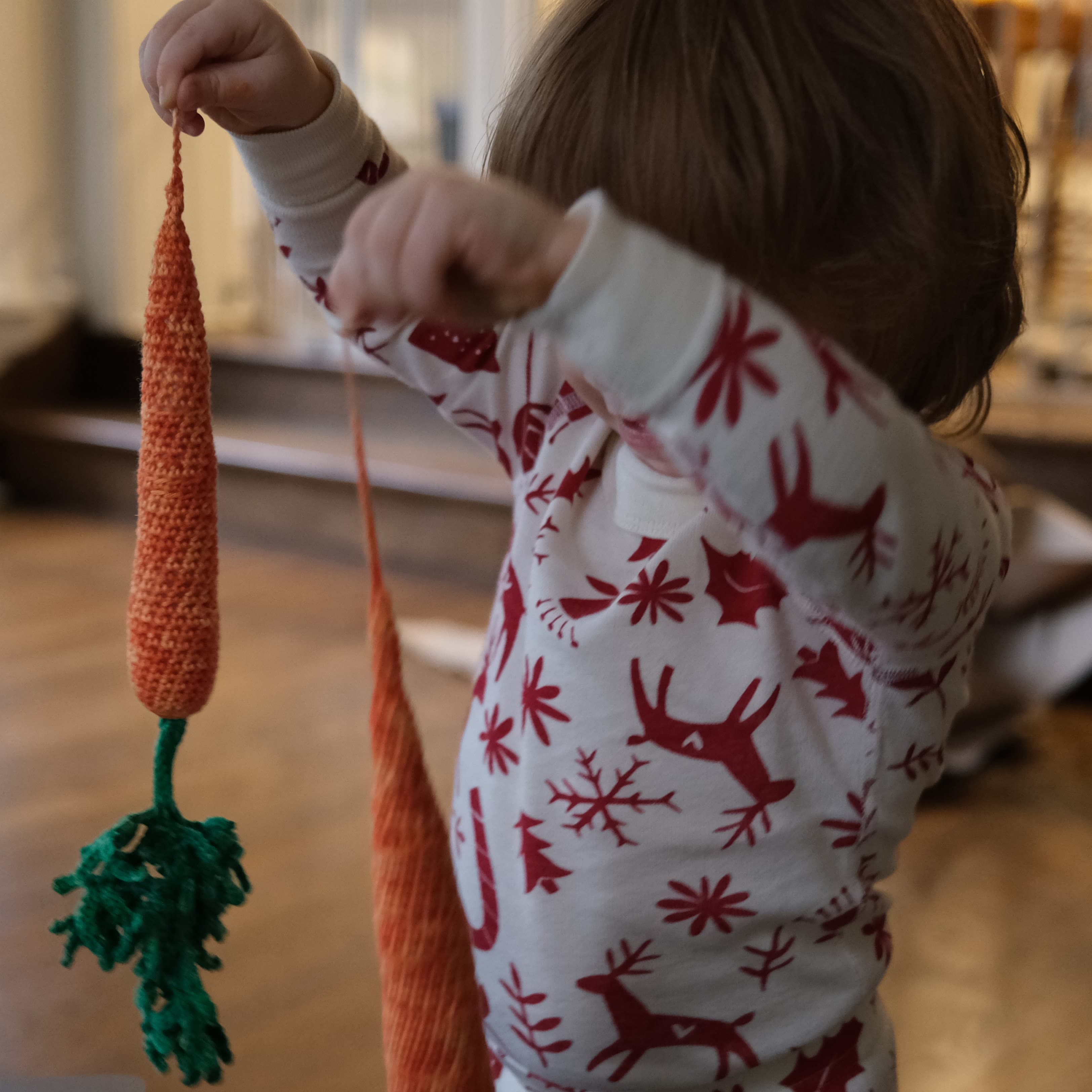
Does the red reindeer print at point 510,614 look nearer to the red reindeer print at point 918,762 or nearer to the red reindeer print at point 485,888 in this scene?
the red reindeer print at point 485,888

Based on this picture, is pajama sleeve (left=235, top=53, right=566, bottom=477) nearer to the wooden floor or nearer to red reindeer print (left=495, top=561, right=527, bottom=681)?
red reindeer print (left=495, top=561, right=527, bottom=681)

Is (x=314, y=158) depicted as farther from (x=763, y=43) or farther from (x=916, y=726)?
(x=916, y=726)

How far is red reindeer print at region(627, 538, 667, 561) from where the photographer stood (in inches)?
22.1

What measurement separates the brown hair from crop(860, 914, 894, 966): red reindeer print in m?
0.26

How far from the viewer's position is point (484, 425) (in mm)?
667

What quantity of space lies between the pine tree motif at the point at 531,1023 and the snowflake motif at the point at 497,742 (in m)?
0.09

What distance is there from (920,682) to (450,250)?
26 cm

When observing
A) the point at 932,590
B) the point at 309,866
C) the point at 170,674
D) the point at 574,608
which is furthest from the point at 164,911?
the point at 309,866

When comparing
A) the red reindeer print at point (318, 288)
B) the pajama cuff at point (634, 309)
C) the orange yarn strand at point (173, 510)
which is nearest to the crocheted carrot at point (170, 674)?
the orange yarn strand at point (173, 510)

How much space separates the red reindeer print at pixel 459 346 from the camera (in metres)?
0.64

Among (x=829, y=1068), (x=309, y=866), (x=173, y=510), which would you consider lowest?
(x=309, y=866)

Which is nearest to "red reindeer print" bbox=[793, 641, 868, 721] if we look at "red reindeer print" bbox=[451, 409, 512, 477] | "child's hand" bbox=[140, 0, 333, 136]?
"red reindeer print" bbox=[451, 409, 512, 477]

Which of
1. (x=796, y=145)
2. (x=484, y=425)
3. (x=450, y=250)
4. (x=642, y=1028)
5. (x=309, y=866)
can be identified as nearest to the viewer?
(x=450, y=250)

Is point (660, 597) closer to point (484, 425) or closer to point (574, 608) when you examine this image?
point (574, 608)
